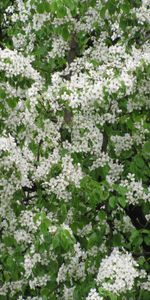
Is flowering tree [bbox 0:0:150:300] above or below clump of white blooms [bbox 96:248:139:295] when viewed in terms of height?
above

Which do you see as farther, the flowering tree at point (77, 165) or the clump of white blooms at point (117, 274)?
the flowering tree at point (77, 165)

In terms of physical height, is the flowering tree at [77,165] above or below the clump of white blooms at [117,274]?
above

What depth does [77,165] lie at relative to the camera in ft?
18.0

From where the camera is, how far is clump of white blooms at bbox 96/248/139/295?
506 cm

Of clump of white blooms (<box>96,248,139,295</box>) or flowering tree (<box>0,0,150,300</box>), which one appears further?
flowering tree (<box>0,0,150,300</box>)

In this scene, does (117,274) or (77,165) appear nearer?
(117,274)

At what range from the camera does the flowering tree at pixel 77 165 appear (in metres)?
5.36

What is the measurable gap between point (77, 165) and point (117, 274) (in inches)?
38.3

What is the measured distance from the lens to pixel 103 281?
5266mm

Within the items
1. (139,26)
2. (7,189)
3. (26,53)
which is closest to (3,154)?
(7,189)

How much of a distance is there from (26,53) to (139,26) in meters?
1.20

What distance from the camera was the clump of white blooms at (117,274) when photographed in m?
5.06

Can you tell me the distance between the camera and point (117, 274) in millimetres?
5203

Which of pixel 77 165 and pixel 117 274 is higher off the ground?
pixel 77 165
